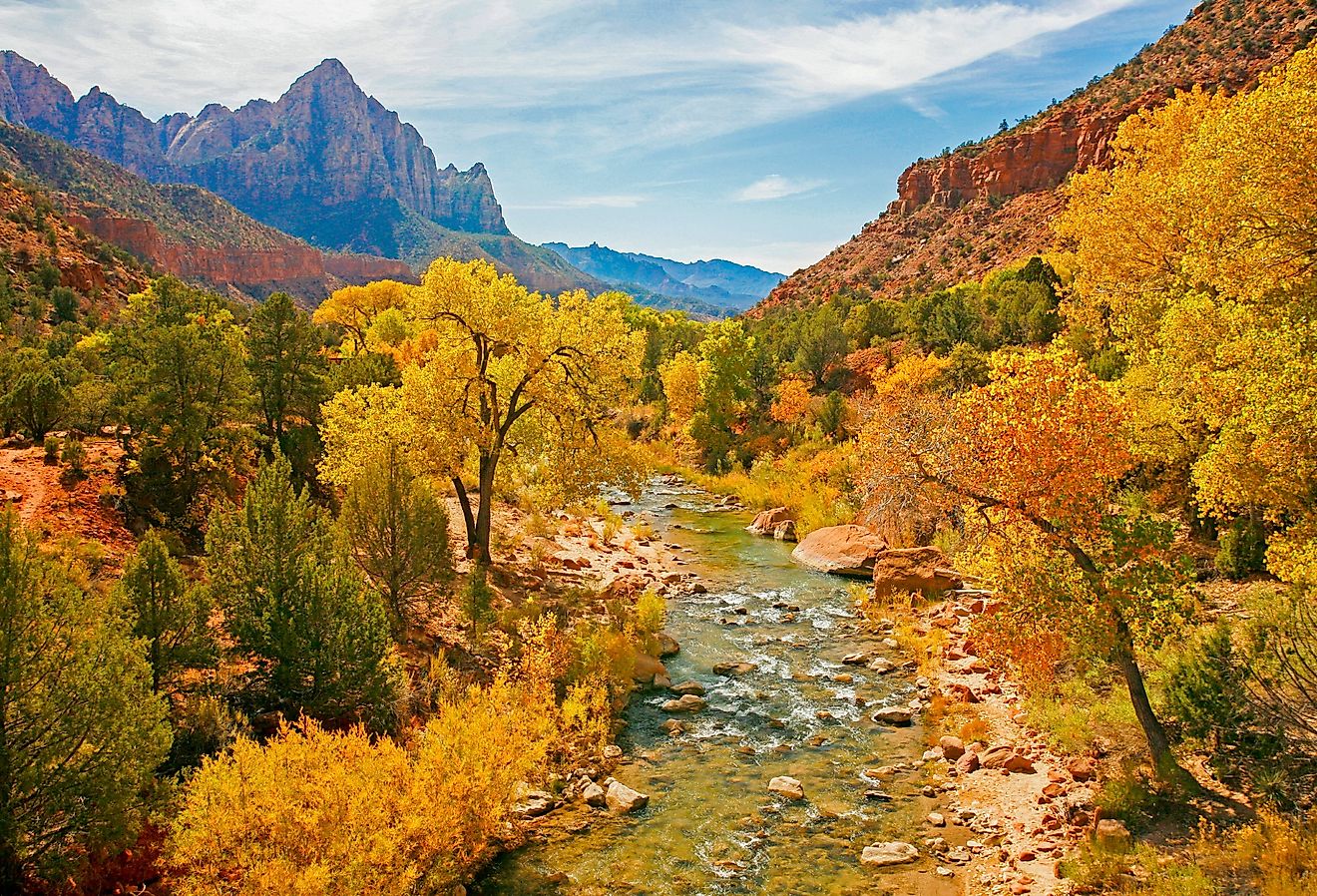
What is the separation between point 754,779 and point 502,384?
1182 cm

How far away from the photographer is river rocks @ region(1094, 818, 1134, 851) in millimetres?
9297

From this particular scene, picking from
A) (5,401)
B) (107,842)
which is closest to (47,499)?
(5,401)

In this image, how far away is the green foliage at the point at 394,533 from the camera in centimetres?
1548

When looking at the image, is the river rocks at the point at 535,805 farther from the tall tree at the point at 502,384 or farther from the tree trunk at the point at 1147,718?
the tall tree at the point at 502,384

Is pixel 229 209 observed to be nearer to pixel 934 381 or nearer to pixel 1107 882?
pixel 934 381

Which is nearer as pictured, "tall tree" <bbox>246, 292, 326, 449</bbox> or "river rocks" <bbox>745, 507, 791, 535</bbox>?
"tall tree" <bbox>246, 292, 326, 449</bbox>

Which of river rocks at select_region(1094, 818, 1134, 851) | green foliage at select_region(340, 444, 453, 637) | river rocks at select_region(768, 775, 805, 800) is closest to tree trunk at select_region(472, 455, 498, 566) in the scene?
green foliage at select_region(340, 444, 453, 637)

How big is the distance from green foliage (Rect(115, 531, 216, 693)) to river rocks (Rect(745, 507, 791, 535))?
896 inches

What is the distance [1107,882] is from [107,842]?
439 inches

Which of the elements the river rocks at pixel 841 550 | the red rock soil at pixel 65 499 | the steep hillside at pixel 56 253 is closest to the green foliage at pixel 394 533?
the red rock soil at pixel 65 499

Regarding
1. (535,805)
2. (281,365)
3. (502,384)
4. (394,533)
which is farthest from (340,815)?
(281,365)

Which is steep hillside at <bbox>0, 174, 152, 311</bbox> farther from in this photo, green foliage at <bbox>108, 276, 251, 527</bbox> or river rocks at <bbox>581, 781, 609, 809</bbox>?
river rocks at <bbox>581, 781, 609, 809</bbox>

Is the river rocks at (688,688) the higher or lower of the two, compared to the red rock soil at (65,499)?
lower

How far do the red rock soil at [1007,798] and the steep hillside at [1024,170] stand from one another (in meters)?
64.5
